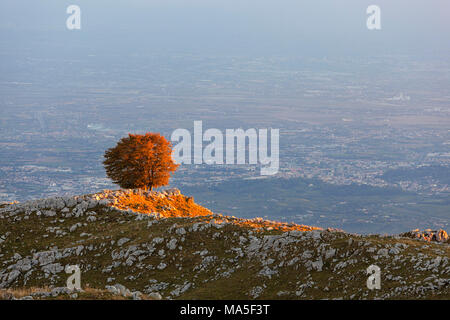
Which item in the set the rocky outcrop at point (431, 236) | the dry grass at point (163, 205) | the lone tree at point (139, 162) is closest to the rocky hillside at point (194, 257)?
the rocky outcrop at point (431, 236)

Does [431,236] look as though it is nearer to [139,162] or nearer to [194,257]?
[194,257]

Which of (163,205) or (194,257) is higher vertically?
(194,257)

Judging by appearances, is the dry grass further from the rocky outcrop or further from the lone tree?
the rocky outcrop

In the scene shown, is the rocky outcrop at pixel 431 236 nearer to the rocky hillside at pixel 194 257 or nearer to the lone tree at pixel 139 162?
the rocky hillside at pixel 194 257

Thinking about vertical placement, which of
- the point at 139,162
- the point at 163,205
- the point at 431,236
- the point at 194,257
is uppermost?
the point at 139,162

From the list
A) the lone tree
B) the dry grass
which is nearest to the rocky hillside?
the dry grass

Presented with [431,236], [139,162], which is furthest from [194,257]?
[139,162]
